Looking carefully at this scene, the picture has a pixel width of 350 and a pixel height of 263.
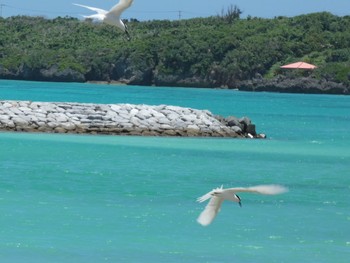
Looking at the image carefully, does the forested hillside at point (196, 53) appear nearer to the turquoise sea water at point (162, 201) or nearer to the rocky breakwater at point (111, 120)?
the rocky breakwater at point (111, 120)

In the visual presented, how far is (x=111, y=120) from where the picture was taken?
33.4 meters

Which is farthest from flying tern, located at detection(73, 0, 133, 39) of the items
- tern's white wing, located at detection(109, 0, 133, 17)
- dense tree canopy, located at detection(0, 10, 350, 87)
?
dense tree canopy, located at detection(0, 10, 350, 87)

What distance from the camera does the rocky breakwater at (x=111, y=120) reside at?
32.7m

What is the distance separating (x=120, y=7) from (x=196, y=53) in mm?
96668

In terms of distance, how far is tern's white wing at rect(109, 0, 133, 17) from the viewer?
42.8 ft

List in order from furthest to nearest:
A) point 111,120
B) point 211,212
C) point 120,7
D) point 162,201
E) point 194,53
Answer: point 194,53
point 111,120
point 162,201
point 120,7
point 211,212

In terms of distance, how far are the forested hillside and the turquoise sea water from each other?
246 ft

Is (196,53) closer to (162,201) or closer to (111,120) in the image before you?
(111,120)

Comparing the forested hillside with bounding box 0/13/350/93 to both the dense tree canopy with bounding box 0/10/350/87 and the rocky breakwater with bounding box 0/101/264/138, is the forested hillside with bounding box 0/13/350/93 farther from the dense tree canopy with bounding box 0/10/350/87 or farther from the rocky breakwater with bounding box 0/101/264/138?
the rocky breakwater with bounding box 0/101/264/138

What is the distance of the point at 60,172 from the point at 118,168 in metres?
1.83

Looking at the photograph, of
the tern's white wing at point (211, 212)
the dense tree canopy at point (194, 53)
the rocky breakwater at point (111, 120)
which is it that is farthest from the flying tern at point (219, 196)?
the dense tree canopy at point (194, 53)

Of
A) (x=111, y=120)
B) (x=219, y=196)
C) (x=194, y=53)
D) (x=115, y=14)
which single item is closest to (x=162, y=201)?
(x=115, y=14)

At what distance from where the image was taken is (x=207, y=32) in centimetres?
11575

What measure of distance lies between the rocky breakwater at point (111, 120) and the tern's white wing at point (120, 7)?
19.4 metres
